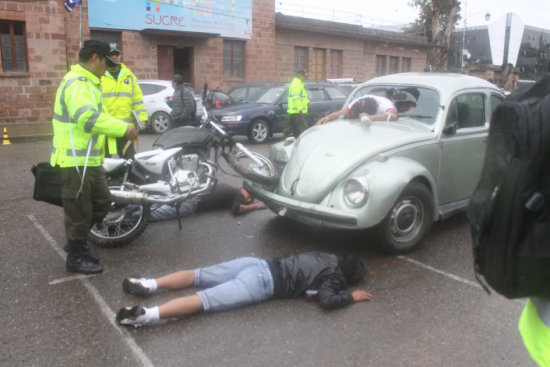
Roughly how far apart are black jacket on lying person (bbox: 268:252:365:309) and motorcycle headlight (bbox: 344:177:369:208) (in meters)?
0.69

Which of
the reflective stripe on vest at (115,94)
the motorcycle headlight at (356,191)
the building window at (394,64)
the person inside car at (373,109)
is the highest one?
the building window at (394,64)

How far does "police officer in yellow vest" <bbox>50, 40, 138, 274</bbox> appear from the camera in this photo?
389 cm

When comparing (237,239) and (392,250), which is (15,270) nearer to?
(237,239)

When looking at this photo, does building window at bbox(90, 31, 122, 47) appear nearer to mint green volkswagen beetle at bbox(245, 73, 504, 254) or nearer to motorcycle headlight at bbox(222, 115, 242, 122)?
motorcycle headlight at bbox(222, 115, 242, 122)

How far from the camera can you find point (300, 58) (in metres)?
25.2

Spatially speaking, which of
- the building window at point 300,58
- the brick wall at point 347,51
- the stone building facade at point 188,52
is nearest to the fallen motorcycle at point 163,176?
the stone building facade at point 188,52

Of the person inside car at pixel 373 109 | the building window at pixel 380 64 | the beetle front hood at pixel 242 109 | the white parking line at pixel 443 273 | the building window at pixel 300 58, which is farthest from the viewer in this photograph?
the building window at pixel 380 64

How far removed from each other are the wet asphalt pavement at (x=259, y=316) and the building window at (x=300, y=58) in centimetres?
2078

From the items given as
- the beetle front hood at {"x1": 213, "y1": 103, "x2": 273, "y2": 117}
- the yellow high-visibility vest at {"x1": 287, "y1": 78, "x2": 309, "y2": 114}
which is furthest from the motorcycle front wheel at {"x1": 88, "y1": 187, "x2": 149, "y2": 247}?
the beetle front hood at {"x1": 213, "y1": 103, "x2": 273, "y2": 117}

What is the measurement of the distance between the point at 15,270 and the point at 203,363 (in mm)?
2320

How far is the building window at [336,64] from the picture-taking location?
87.7ft

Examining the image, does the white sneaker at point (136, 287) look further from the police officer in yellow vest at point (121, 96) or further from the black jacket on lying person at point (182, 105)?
the black jacket on lying person at point (182, 105)

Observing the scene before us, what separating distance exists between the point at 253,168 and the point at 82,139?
1.83m

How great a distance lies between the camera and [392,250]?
15.3ft
